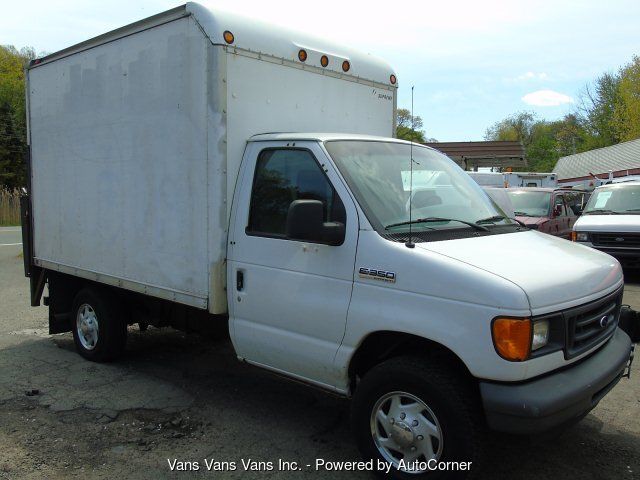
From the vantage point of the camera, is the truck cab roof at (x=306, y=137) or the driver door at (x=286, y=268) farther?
the truck cab roof at (x=306, y=137)

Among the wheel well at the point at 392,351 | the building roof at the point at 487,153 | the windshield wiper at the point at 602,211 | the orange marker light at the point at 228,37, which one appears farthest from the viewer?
the building roof at the point at 487,153

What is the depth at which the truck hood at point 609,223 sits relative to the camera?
33.3 feet

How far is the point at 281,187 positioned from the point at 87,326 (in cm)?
317

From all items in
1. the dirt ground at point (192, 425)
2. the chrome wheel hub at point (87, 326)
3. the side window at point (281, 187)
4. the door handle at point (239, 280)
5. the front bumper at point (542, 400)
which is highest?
the side window at point (281, 187)

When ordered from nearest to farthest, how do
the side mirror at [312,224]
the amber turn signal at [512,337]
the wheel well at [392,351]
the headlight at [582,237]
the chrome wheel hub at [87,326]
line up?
the amber turn signal at [512,337], the wheel well at [392,351], the side mirror at [312,224], the chrome wheel hub at [87,326], the headlight at [582,237]

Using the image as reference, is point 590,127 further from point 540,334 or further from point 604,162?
point 540,334

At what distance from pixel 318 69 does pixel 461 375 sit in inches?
113

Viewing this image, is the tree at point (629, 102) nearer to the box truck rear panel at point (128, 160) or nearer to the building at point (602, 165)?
the building at point (602, 165)

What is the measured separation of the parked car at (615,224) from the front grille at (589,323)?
7.35 meters

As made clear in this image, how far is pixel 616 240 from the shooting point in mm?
10273

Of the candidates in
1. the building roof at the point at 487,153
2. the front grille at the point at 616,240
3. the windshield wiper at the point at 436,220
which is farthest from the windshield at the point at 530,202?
the windshield wiper at the point at 436,220

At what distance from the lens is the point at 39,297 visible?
677cm

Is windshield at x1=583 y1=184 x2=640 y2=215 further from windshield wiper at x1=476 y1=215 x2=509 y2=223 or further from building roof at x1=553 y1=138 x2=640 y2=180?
building roof at x1=553 y1=138 x2=640 y2=180

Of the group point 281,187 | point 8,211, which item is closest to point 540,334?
point 281,187
